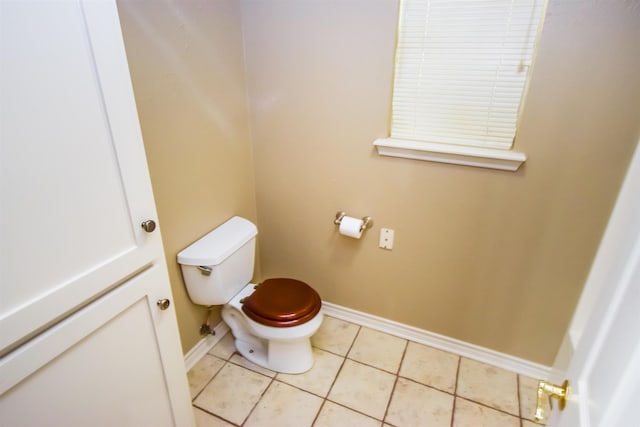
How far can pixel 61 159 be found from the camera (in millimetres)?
710

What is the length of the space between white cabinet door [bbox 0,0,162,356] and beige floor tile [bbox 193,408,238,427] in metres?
0.94

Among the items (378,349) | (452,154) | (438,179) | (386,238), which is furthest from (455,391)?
(452,154)

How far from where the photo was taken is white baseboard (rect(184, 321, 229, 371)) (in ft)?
5.73

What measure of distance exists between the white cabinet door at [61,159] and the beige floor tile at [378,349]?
1.34 m

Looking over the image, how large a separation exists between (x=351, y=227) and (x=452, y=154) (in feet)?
1.88

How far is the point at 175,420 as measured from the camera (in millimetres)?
1202

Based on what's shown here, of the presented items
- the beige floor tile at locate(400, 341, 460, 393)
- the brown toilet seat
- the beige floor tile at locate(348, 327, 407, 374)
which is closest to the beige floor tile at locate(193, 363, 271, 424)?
the brown toilet seat

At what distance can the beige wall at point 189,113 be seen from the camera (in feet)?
4.04

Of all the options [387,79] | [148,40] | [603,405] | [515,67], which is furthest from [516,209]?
[148,40]

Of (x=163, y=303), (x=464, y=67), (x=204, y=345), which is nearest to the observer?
(x=163, y=303)

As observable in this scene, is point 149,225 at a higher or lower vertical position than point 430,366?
higher

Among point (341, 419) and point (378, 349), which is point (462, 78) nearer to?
point (378, 349)

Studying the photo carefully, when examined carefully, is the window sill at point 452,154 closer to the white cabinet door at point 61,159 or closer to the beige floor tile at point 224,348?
the white cabinet door at point 61,159

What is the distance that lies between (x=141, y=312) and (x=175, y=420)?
48 centimetres
